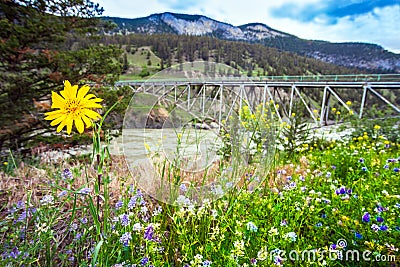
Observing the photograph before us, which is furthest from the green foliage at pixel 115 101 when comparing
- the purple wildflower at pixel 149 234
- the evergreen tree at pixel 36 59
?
the purple wildflower at pixel 149 234

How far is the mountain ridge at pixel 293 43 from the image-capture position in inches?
2596

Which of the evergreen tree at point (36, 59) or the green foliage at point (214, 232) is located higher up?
the evergreen tree at point (36, 59)

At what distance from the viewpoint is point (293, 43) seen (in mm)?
79500

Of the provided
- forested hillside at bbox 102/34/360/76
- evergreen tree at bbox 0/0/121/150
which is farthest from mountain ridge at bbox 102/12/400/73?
evergreen tree at bbox 0/0/121/150

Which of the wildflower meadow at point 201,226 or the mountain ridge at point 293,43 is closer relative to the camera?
the wildflower meadow at point 201,226

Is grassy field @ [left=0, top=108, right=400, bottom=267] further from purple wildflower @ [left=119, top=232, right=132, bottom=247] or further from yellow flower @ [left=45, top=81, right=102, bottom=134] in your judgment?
yellow flower @ [left=45, top=81, right=102, bottom=134]

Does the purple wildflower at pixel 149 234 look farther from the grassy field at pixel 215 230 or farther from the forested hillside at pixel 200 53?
the forested hillside at pixel 200 53

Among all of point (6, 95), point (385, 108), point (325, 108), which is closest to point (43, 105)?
point (6, 95)

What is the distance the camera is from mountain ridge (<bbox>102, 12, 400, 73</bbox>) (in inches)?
2596

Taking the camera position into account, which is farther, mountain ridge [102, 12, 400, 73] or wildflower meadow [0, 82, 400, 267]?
mountain ridge [102, 12, 400, 73]

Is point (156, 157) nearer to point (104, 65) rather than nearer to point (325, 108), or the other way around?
point (104, 65)

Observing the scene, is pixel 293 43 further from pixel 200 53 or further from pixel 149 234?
pixel 149 234

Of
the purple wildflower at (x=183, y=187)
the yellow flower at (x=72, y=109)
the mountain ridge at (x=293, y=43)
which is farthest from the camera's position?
the mountain ridge at (x=293, y=43)

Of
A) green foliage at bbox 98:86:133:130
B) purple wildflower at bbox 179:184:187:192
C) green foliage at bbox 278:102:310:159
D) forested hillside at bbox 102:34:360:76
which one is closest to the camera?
purple wildflower at bbox 179:184:187:192
